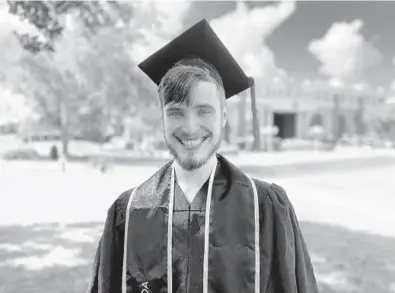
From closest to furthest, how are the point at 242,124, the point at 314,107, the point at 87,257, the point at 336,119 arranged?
the point at 87,257
the point at 242,124
the point at 314,107
the point at 336,119

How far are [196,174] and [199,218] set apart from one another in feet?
0.43

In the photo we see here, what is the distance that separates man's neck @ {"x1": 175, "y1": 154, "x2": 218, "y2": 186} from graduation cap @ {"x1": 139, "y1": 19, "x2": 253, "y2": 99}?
0.90ft

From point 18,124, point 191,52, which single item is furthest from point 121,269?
point 18,124

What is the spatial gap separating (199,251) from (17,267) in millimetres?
3245

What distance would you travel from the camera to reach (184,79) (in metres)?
1.19

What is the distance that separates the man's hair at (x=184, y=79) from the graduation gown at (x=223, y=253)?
0.26 metres

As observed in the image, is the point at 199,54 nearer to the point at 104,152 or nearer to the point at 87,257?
the point at 87,257

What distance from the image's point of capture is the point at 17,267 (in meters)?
3.88

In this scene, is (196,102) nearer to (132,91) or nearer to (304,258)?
(304,258)

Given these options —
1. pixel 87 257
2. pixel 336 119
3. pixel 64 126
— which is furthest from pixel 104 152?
pixel 336 119

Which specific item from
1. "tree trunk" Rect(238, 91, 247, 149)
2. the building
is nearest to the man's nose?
"tree trunk" Rect(238, 91, 247, 149)

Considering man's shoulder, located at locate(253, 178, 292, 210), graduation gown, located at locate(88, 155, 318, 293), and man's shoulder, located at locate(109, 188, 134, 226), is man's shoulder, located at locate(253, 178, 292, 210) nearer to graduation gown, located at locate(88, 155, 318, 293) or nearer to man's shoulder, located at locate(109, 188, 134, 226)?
graduation gown, located at locate(88, 155, 318, 293)

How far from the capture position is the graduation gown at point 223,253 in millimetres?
1200

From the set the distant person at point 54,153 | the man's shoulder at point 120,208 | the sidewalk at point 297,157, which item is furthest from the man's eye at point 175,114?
the distant person at point 54,153
